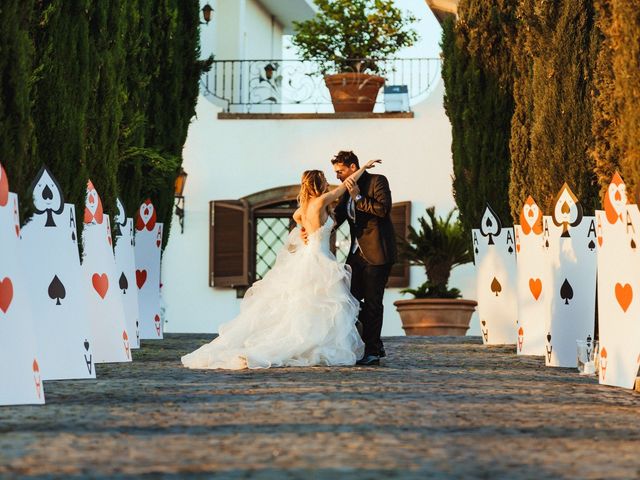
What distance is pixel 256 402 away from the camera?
7945mm

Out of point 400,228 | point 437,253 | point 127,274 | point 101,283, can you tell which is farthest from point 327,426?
point 400,228

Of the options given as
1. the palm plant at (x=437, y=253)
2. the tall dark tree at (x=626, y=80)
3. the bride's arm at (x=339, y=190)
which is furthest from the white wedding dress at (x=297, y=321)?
the palm plant at (x=437, y=253)

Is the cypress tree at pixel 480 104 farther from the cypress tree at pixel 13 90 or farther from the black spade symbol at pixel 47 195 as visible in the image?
the cypress tree at pixel 13 90

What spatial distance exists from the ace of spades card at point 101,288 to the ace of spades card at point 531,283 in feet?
12.8

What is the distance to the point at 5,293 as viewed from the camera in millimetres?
8000

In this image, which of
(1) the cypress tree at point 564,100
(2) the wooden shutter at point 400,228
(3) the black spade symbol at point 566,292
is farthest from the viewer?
(2) the wooden shutter at point 400,228

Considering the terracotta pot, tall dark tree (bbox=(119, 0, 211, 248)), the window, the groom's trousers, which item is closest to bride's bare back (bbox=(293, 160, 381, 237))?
the groom's trousers

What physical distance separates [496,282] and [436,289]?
5.07 meters

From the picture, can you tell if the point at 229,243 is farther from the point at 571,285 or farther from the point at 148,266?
the point at 571,285

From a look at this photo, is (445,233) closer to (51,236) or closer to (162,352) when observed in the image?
(162,352)

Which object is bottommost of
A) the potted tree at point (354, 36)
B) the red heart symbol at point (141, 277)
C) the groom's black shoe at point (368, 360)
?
the groom's black shoe at point (368, 360)

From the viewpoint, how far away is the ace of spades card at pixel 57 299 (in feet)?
33.0

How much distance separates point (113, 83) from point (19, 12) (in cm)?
407

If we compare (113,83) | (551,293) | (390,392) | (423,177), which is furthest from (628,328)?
(423,177)
